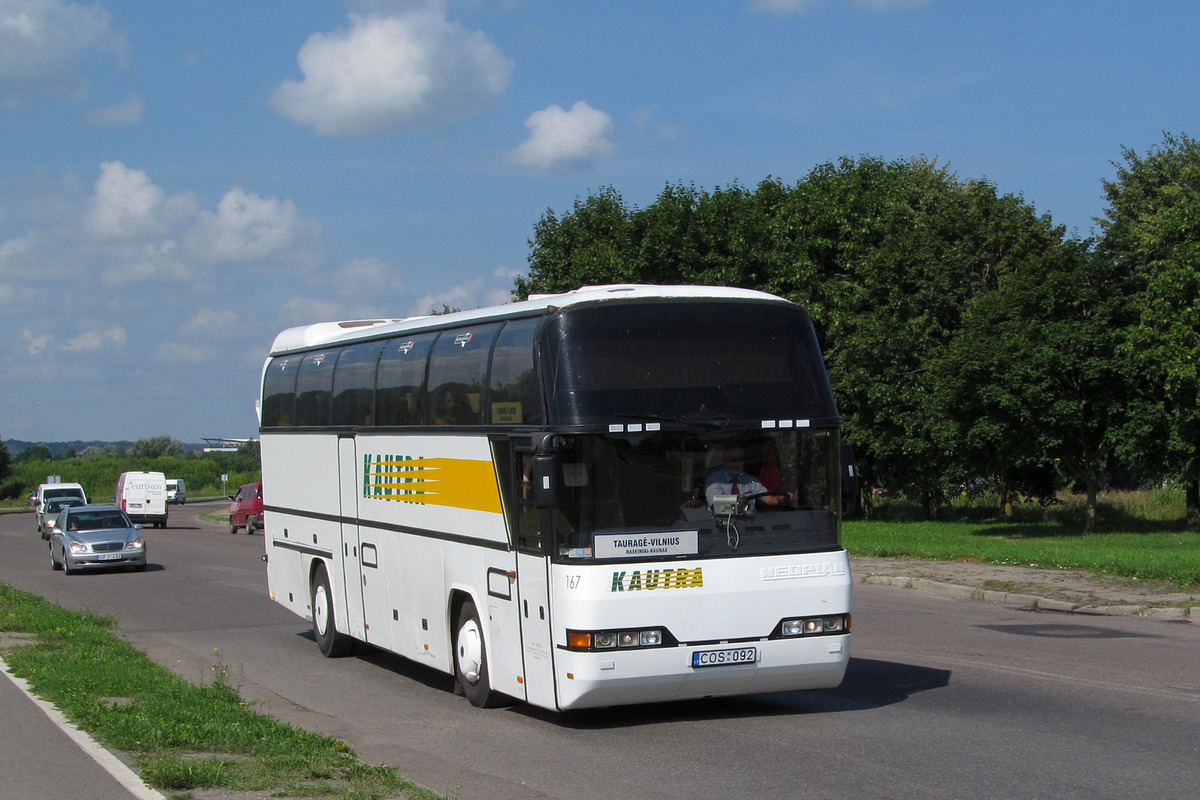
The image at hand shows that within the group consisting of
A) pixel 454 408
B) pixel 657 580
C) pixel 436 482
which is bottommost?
pixel 657 580

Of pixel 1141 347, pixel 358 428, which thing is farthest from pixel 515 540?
pixel 1141 347

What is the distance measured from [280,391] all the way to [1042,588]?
11.6 m

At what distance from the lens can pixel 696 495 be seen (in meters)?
9.14

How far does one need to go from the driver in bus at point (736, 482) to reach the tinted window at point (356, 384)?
4.83 metres

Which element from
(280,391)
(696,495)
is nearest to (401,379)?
(696,495)

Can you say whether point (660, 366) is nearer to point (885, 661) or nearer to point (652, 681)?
point (652, 681)

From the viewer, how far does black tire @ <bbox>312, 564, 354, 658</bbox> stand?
1408 centimetres

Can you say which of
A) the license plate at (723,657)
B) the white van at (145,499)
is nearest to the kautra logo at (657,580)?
Answer: the license plate at (723,657)

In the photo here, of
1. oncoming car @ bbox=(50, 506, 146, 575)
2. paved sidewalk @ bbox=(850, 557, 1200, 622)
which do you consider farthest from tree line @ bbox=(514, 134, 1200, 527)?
oncoming car @ bbox=(50, 506, 146, 575)

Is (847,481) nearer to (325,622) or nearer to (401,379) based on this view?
(401,379)

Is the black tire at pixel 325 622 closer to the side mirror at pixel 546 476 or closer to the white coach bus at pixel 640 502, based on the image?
the white coach bus at pixel 640 502

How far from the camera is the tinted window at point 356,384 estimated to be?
1295 cm

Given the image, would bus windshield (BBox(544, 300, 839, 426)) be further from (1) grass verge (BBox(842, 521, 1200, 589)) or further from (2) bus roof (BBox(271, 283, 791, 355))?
(1) grass verge (BBox(842, 521, 1200, 589))

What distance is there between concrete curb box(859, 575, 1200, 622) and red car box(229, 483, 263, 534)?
109 ft
